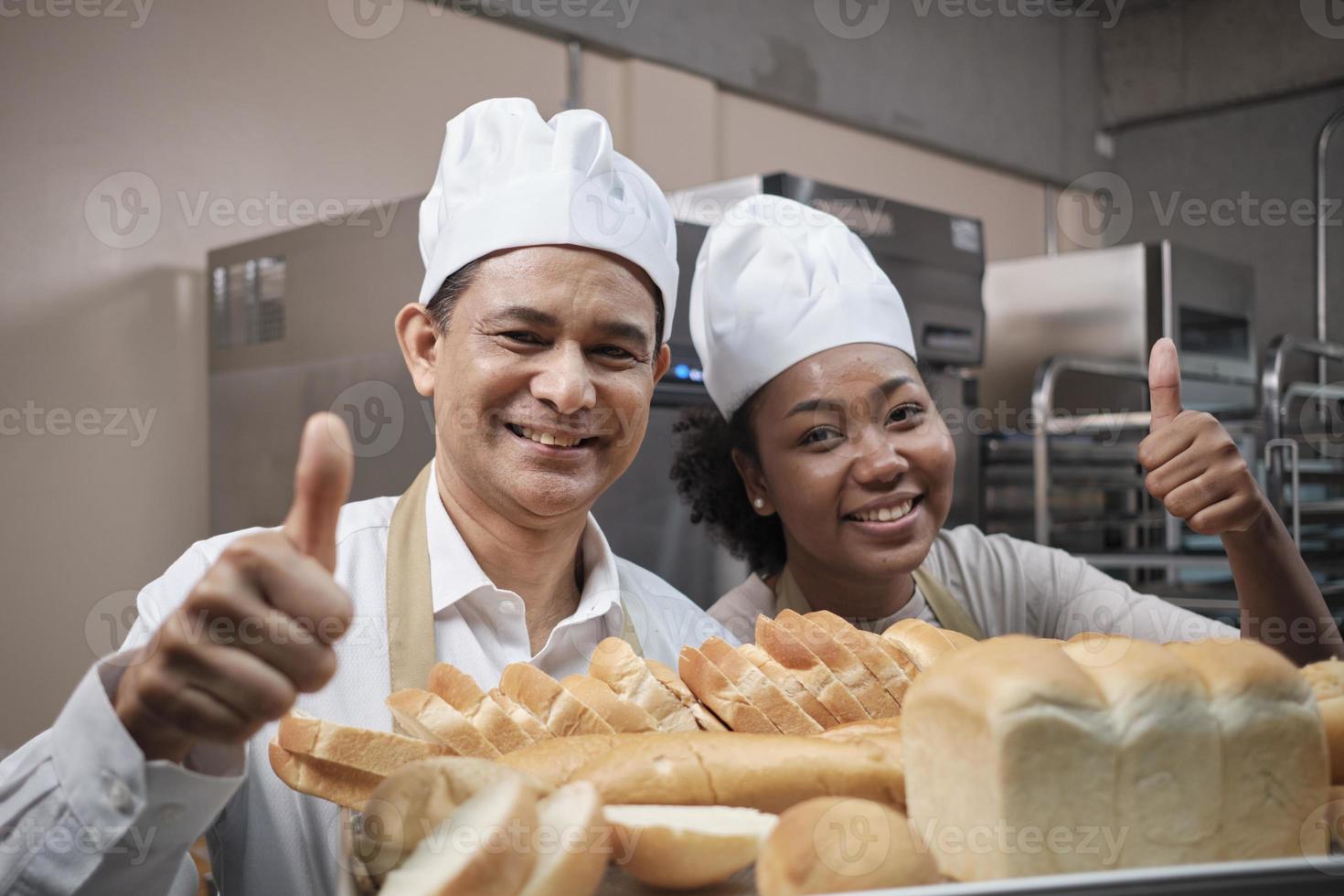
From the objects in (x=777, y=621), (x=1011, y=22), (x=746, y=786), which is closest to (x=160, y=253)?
(x=777, y=621)

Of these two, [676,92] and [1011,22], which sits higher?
[1011,22]

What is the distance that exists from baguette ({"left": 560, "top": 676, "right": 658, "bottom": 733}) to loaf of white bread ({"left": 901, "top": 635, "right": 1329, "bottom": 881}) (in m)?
0.21

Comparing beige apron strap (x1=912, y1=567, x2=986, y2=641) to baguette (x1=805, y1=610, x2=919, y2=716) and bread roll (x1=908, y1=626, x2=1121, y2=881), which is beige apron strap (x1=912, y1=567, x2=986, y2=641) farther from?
bread roll (x1=908, y1=626, x2=1121, y2=881)

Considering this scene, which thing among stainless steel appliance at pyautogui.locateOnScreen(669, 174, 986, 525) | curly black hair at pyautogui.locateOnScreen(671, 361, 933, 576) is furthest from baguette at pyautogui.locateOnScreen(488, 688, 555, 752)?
stainless steel appliance at pyautogui.locateOnScreen(669, 174, 986, 525)

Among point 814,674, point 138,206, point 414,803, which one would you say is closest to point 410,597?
point 814,674

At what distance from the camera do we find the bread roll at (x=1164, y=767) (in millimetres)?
500

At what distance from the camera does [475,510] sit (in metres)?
1.22

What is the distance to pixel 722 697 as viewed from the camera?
71 cm

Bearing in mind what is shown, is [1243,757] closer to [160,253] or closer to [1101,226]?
[160,253]

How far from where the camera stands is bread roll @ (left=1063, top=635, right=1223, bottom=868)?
0.50m

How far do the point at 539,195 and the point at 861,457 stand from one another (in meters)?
0.54

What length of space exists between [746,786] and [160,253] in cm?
236

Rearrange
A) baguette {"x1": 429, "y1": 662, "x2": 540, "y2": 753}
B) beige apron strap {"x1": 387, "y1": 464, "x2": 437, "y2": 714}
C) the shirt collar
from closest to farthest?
baguette {"x1": 429, "y1": 662, "x2": 540, "y2": 753} → beige apron strap {"x1": 387, "y1": 464, "x2": 437, "y2": 714} → the shirt collar

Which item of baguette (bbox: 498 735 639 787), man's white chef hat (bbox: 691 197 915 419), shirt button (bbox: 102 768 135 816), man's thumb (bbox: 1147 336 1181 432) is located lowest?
shirt button (bbox: 102 768 135 816)
